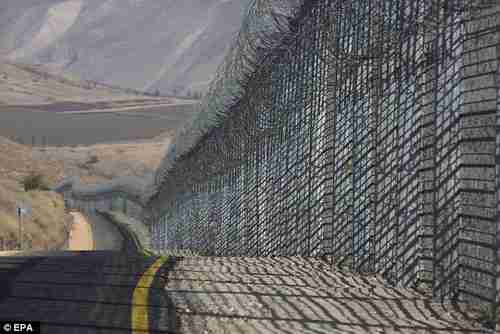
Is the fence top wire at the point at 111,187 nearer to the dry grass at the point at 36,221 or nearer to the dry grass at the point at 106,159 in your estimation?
the dry grass at the point at 36,221

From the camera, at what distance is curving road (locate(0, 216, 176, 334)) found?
548 cm

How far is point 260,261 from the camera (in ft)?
36.9

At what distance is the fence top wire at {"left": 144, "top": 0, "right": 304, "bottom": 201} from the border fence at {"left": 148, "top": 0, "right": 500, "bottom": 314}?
3 centimetres

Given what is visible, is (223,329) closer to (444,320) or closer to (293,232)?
(444,320)

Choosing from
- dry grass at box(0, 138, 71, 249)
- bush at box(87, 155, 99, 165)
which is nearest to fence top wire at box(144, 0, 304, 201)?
dry grass at box(0, 138, 71, 249)

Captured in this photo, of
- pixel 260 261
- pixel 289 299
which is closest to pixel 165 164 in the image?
pixel 260 261

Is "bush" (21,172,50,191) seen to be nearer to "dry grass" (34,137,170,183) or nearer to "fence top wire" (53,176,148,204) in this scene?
"fence top wire" (53,176,148,204)

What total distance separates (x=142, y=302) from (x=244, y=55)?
24.1 feet

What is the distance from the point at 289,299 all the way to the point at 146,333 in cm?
199

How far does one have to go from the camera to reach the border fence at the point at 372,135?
6.27m

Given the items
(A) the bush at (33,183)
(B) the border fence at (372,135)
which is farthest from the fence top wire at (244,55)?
(A) the bush at (33,183)

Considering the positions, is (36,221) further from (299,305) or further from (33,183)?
(299,305)

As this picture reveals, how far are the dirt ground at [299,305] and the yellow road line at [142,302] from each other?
201 mm

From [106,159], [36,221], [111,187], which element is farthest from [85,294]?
[106,159]
